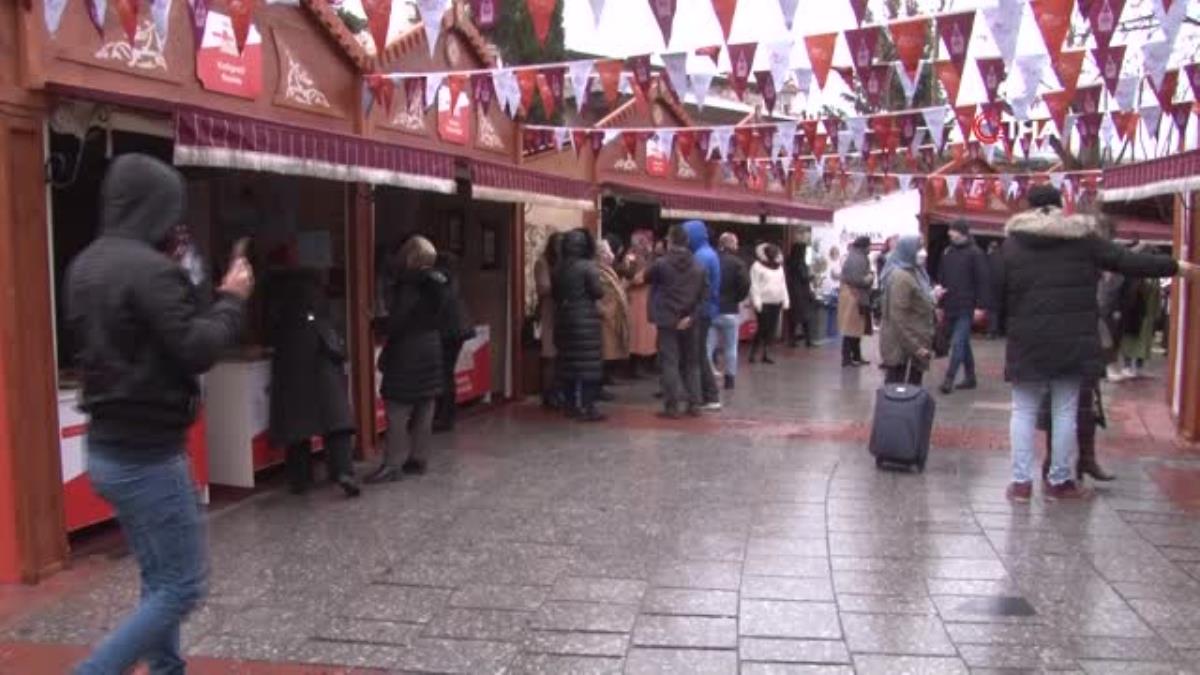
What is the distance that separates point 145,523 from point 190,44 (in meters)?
3.76

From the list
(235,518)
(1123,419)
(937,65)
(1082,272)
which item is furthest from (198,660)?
(1123,419)

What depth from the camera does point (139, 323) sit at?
121 inches

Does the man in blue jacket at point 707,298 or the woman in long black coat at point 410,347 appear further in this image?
the man in blue jacket at point 707,298

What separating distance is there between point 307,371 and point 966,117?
298 inches

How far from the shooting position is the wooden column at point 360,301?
7.81 m

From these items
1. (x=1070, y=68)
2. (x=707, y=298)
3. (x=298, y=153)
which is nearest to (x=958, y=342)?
(x=707, y=298)

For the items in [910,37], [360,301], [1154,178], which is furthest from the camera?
[1154,178]

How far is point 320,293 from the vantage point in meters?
6.67

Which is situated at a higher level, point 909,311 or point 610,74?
point 610,74

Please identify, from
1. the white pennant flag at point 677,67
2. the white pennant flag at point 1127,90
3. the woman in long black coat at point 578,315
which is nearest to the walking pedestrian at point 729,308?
the woman in long black coat at point 578,315

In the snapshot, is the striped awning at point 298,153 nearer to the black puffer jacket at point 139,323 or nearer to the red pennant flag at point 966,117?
the black puffer jacket at point 139,323

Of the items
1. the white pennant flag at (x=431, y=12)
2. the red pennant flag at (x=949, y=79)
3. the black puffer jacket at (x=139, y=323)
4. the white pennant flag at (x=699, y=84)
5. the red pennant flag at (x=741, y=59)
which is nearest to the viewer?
the black puffer jacket at (x=139, y=323)

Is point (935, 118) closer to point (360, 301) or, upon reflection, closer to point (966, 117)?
point (966, 117)

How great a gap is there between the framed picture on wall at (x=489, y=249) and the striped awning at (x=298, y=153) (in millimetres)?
2924
